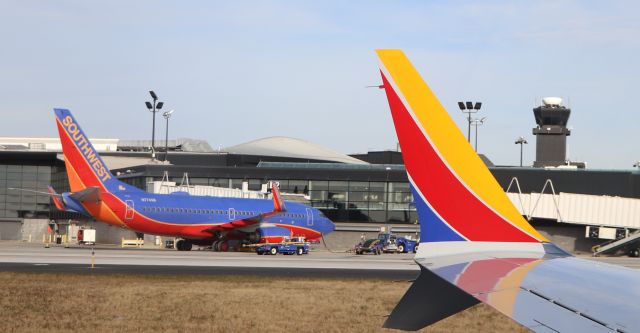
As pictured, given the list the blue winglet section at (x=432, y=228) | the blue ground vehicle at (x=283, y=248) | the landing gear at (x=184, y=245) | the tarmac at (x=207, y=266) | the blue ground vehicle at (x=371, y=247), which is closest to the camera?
the blue winglet section at (x=432, y=228)

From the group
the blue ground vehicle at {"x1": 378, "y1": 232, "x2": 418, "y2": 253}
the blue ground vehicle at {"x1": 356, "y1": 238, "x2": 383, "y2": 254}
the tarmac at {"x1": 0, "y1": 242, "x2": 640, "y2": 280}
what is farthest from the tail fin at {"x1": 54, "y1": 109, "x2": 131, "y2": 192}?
the blue ground vehicle at {"x1": 378, "y1": 232, "x2": 418, "y2": 253}

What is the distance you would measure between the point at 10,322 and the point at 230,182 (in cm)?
6167

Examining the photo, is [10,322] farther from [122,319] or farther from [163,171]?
[163,171]

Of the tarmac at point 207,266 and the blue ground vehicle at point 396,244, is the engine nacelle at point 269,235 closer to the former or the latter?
the blue ground vehicle at point 396,244

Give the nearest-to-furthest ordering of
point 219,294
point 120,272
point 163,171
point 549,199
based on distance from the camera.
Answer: point 219,294
point 120,272
point 549,199
point 163,171

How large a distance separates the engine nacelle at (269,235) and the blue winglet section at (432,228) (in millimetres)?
51196

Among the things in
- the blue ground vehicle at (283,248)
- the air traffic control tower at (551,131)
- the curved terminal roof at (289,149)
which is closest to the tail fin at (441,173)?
the blue ground vehicle at (283,248)

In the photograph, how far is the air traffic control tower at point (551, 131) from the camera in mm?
110312

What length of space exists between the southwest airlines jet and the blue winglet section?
152 ft

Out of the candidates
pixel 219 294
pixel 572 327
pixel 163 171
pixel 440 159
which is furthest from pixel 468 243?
pixel 163 171

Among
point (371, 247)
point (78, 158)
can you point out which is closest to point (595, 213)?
point (371, 247)

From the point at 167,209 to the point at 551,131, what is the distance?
6601 cm

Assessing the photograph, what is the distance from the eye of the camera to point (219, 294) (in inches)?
1016

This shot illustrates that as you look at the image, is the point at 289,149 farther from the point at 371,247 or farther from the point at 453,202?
the point at 453,202
